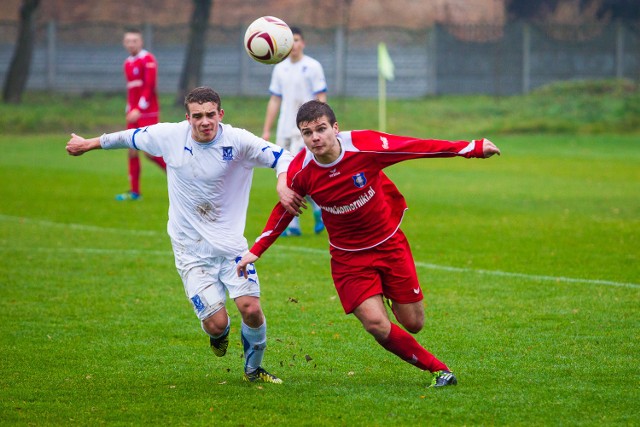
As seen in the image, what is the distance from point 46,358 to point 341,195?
9.11 ft

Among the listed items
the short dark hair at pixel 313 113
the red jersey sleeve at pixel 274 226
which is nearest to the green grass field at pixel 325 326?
the red jersey sleeve at pixel 274 226

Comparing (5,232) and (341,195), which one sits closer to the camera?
(341,195)

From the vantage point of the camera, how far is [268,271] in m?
11.5

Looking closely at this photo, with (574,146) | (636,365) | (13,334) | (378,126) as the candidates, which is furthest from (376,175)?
(378,126)

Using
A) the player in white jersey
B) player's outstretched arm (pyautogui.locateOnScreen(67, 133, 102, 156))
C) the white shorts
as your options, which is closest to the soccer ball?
the player in white jersey

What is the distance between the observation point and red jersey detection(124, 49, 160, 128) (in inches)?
674

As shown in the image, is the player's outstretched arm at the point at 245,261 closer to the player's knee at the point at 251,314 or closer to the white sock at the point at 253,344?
the player's knee at the point at 251,314

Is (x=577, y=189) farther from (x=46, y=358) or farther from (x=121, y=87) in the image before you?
(x=121, y=87)

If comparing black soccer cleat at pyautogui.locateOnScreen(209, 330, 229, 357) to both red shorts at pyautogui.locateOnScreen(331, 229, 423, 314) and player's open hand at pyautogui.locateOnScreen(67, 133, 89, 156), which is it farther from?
player's open hand at pyautogui.locateOnScreen(67, 133, 89, 156)

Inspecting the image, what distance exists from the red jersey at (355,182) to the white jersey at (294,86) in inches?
286

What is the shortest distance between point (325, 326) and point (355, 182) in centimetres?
237

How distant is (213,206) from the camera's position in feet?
23.4

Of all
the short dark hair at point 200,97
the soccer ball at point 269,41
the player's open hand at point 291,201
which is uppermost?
the soccer ball at point 269,41

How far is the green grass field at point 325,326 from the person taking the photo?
6379mm
